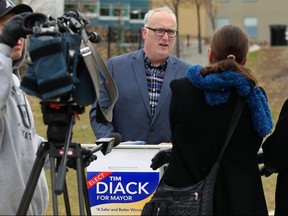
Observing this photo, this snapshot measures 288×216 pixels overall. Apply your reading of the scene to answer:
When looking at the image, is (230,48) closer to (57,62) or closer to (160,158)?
(160,158)

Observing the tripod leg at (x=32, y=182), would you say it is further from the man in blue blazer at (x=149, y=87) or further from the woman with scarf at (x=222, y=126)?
the man in blue blazer at (x=149, y=87)

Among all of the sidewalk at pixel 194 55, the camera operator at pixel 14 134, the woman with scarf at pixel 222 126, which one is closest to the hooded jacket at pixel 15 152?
the camera operator at pixel 14 134

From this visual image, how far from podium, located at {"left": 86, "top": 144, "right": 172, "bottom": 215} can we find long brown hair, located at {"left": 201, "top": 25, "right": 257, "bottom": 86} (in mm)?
1265

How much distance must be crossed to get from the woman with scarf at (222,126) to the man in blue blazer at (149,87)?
145cm

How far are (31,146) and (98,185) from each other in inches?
49.3

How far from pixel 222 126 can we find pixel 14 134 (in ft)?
3.70

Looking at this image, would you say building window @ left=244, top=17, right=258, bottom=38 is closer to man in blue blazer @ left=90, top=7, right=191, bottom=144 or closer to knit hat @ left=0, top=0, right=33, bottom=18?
man in blue blazer @ left=90, top=7, right=191, bottom=144

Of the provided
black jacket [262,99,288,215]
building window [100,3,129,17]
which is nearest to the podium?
black jacket [262,99,288,215]

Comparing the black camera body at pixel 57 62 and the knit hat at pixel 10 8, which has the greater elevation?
the knit hat at pixel 10 8

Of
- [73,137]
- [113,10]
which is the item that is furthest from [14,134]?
[113,10]

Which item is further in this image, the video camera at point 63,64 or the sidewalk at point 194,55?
the sidewalk at point 194,55

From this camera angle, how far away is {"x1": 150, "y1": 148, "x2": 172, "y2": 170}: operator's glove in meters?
4.12

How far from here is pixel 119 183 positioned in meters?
5.05

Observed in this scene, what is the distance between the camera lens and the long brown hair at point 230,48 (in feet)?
12.9
